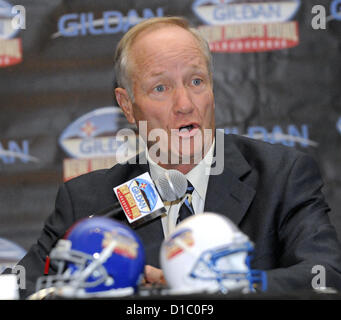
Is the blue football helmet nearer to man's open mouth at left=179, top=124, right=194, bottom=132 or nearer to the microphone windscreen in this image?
the microphone windscreen

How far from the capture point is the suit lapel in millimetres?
2414

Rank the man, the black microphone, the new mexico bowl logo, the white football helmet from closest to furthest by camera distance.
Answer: the white football helmet → the black microphone → the new mexico bowl logo → the man

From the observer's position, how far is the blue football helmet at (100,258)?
4.70 ft

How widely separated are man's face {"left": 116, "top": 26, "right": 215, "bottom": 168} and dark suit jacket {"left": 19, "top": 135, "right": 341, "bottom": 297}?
200 mm

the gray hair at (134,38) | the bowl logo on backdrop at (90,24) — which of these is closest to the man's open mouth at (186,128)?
the gray hair at (134,38)

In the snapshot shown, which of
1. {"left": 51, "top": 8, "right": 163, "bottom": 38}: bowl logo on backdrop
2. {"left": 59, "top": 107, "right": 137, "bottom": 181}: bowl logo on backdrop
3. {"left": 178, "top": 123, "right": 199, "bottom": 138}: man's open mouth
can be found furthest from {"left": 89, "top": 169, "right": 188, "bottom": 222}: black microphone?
{"left": 51, "top": 8, "right": 163, "bottom": 38}: bowl logo on backdrop

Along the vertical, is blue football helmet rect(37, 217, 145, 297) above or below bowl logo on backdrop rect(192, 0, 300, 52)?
below

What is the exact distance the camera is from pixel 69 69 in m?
3.41

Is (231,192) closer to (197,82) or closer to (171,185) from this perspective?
(197,82)

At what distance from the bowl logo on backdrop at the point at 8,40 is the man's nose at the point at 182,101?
1.28 meters

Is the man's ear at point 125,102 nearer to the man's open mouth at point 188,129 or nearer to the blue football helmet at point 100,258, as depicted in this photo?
the man's open mouth at point 188,129

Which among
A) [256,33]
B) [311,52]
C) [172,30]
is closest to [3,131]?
[172,30]
